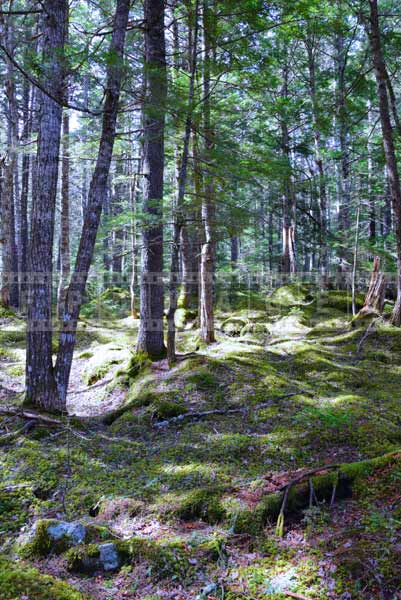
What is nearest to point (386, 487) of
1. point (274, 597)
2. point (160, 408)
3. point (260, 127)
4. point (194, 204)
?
point (274, 597)

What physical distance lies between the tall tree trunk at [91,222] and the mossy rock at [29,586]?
3.78m

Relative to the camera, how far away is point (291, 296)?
15.5 m

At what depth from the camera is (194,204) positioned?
7.62 m

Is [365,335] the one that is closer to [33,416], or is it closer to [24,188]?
[33,416]

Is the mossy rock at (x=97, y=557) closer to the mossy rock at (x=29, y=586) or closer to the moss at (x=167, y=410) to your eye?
the mossy rock at (x=29, y=586)

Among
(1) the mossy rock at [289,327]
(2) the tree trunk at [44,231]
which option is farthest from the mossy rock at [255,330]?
(2) the tree trunk at [44,231]

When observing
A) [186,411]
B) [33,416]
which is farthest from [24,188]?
[186,411]

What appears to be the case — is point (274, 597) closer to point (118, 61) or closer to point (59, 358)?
point (59, 358)

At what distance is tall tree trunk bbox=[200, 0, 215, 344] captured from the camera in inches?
295

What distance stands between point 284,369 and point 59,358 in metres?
4.11

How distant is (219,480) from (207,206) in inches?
221

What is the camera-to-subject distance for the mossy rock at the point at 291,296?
15117mm

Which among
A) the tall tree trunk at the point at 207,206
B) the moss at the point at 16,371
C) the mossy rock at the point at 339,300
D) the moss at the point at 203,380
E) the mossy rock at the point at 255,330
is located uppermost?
the tall tree trunk at the point at 207,206

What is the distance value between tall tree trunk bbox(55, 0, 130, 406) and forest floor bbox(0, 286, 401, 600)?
2.80ft
